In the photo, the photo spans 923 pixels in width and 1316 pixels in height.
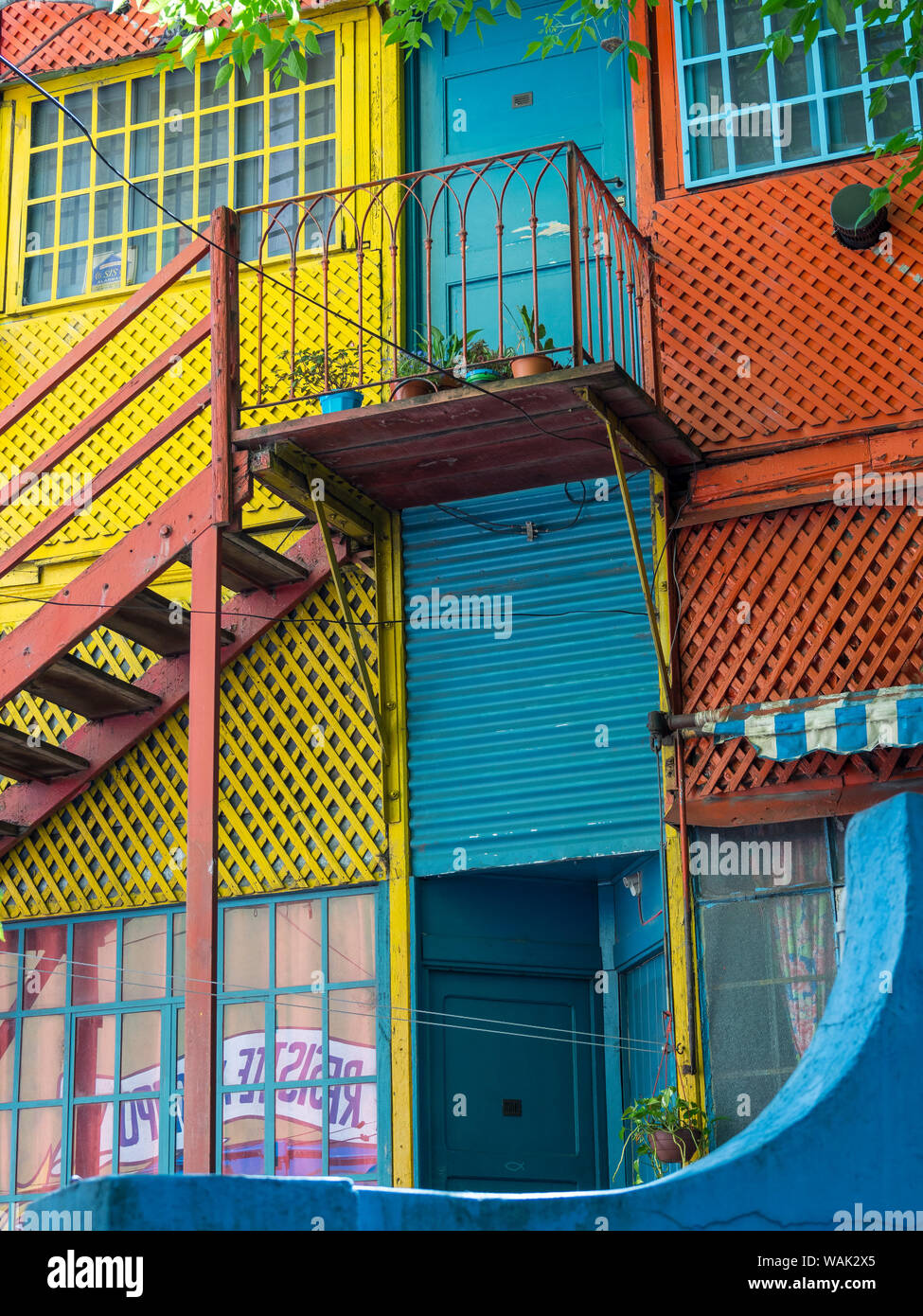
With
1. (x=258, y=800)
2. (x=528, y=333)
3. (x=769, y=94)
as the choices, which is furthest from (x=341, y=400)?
(x=769, y=94)

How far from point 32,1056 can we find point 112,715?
6.42ft

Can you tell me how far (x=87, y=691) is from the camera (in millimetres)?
8852

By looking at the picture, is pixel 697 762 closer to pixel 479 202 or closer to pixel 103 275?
pixel 479 202

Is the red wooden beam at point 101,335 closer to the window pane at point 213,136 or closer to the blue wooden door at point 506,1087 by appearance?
the window pane at point 213,136

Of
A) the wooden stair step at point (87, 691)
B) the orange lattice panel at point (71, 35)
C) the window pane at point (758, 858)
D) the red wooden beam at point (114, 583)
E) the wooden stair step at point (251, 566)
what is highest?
the orange lattice panel at point (71, 35)

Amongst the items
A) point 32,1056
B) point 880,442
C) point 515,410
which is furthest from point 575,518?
point 32,1056

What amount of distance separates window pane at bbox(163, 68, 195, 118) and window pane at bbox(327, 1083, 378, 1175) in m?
6.06

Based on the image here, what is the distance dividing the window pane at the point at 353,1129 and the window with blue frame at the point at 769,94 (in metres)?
5.15

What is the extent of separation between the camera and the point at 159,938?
902 centimetres

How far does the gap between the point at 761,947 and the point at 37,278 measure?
6147mm

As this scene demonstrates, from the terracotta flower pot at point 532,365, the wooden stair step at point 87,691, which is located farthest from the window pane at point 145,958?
the terracotta flower pot at point 532,365

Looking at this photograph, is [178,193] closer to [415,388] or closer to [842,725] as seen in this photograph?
[415,388]

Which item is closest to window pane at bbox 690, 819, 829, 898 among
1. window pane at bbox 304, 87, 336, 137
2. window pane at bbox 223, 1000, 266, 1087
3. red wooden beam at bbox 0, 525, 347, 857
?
window pane at bbox 223, 1000, 266, 1087

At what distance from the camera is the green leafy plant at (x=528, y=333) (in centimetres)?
817
